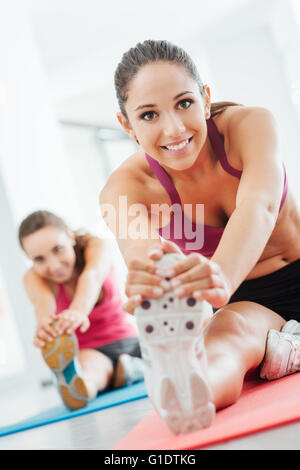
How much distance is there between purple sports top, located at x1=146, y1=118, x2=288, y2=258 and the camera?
130cm

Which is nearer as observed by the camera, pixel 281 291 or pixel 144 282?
pixel 144 282

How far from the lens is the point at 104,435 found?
118 cm

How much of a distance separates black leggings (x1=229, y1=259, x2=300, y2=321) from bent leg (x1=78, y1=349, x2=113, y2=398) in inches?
32.0

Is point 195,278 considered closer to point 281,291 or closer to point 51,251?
point 281,291

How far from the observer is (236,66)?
18.8 feet

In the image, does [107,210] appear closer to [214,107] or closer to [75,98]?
[214,107]

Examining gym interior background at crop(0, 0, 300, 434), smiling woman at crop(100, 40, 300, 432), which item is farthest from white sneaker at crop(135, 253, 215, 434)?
gym interior background at crop(0, 0, 300, 434)

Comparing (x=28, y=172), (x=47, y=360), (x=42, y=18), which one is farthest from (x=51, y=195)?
(x=47, y=360)

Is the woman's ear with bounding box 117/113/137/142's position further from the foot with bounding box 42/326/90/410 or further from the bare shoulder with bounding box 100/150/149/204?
the foot with bounding box 42/326/90/410

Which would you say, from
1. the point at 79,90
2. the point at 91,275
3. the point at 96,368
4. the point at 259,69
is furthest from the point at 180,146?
the point at 259,69

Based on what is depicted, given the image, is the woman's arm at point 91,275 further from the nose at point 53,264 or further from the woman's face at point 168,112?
the woman's face at point 168,112

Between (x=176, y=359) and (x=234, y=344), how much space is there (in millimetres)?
262

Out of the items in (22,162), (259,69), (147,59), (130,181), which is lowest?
(130,181)

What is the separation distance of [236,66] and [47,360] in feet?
15.3
